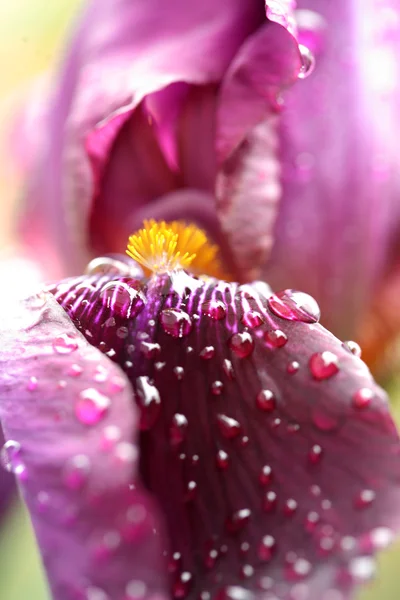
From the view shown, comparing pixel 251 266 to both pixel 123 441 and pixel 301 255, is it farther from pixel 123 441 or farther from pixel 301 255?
pixel 123 441

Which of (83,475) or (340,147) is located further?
(340,147)

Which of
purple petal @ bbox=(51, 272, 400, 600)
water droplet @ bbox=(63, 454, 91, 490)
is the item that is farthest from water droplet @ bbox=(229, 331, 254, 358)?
water droplet @ bbox=(63, 454, 91, 490)

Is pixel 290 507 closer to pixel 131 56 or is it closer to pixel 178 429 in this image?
pixel 178 429

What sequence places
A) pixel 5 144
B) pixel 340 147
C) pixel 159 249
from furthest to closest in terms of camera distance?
1. pixel 5 144
2. pixel 340 147
3. pixel 159 249

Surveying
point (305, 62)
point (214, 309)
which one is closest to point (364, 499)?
point (214, 309)

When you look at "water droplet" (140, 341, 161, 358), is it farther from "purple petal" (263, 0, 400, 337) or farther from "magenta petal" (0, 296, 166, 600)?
"purple petal" (263, 0, 400, 337)

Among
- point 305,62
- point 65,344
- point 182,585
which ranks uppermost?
point 305,62
